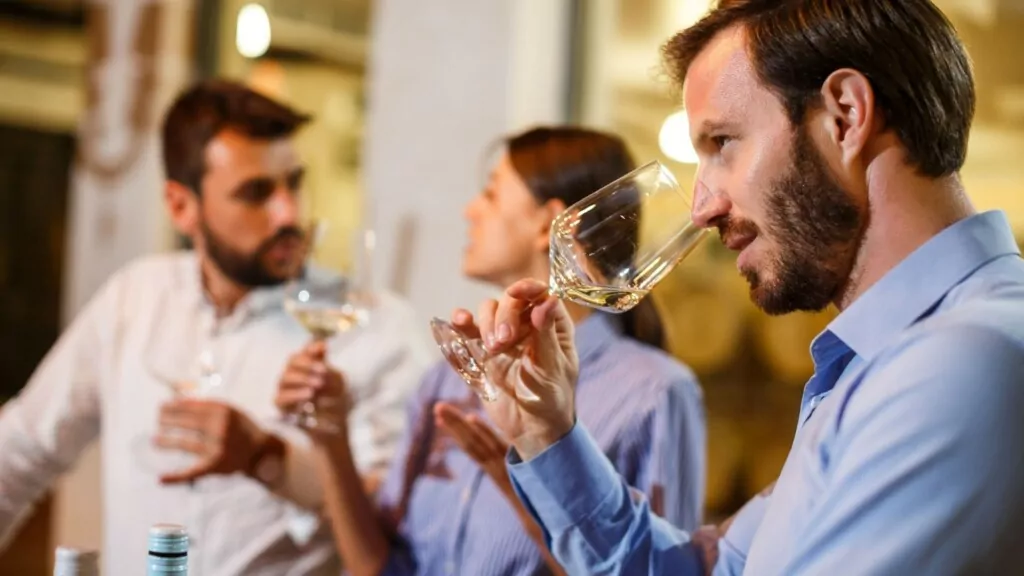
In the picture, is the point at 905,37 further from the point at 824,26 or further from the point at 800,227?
the point at 800,227

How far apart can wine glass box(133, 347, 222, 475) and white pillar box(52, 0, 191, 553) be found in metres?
1.17

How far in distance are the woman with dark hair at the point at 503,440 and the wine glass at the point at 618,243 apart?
412 millimetres

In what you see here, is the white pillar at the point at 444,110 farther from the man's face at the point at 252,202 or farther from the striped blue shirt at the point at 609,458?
the striped blue shirt at the point at 609,458

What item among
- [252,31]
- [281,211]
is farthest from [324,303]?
[252,31]

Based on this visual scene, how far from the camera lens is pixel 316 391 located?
1945mm

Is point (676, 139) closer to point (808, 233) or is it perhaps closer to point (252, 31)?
point (252, 31)

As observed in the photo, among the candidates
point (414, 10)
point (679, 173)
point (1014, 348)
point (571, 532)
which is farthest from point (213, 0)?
point (1014, 348)

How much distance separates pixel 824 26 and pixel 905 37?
0.07 metres

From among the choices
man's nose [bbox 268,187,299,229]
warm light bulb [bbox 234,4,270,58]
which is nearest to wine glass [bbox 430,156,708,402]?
man's nose [bbox 268,187,299,229]

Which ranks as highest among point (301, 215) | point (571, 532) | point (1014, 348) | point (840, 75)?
point (840, 75)

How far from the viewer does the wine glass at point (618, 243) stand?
4.09ft

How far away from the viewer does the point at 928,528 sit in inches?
33.9

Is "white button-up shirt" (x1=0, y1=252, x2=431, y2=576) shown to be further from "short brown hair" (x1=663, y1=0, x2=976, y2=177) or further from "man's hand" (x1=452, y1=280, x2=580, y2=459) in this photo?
"short brown hair" (x1=663, y1=0, x2=976, y2=177)

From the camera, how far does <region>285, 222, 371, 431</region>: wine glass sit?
2.05 metres
